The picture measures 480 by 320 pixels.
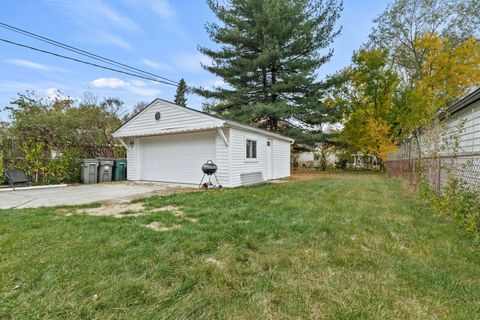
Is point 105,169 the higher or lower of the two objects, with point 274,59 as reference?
lower

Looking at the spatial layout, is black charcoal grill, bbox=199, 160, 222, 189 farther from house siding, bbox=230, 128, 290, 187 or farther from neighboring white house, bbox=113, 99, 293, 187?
house siding, bbox=230, 128, 290, 187

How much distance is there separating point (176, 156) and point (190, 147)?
789 mm

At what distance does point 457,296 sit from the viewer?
187 centimetres

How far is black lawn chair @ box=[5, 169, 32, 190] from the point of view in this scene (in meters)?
8.02

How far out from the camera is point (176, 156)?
9.79 m

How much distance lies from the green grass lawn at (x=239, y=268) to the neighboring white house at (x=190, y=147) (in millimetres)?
4730

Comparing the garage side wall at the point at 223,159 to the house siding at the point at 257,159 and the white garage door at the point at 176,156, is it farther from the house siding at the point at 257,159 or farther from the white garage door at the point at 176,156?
the white garage door at the point at 176,156

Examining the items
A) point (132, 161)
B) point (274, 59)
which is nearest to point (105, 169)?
point (132, 161)

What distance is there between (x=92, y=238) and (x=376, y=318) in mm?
3055

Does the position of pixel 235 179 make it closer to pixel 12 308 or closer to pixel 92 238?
pixel 92 238

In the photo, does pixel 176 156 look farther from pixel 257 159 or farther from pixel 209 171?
pixel 257 159

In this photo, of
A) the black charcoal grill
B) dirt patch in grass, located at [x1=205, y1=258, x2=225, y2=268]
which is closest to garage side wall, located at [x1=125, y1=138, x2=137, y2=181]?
the black charcoal grill

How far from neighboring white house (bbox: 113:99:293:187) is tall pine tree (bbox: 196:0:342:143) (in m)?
5.51

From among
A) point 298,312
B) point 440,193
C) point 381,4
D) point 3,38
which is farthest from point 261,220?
point 381,4
